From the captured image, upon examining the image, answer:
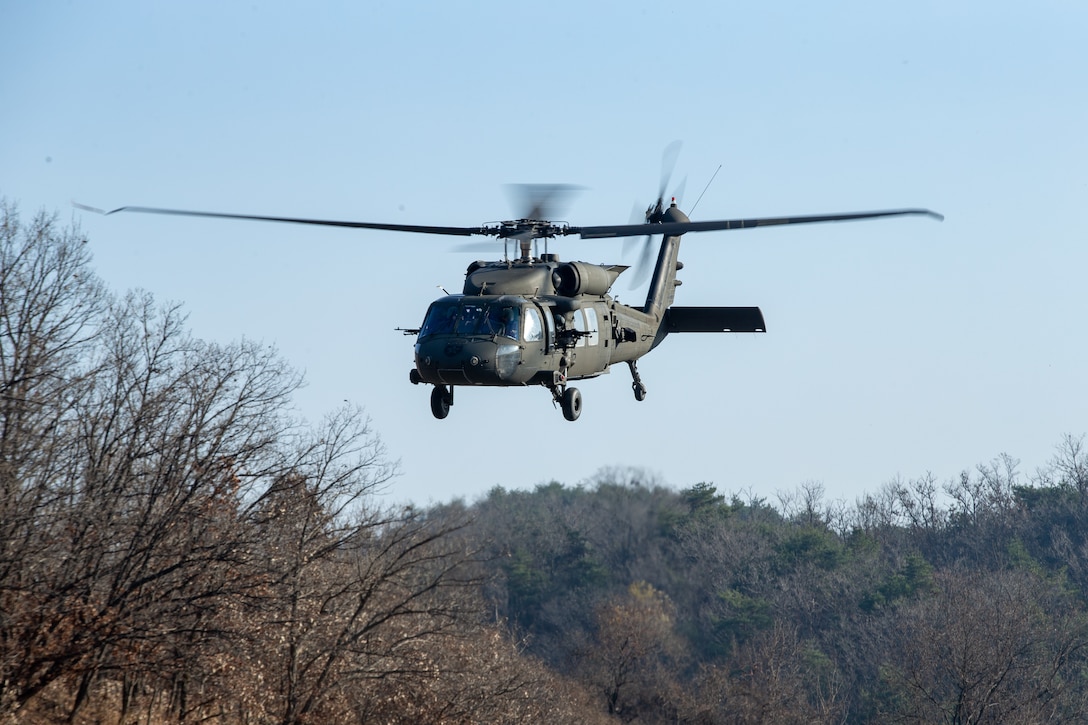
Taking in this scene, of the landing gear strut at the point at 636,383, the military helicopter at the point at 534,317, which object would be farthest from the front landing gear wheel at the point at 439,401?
the landing gear strut at the point at 636,383

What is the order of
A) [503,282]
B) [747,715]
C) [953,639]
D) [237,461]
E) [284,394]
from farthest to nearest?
[747,715]
[953,639]
[284,394]
[237,461]
[503,282]

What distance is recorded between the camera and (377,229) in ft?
71.3

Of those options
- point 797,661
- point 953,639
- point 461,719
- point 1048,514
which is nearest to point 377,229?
point 461,719

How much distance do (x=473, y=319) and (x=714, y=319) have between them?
5.72 metres

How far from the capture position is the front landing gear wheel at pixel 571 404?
21469mm

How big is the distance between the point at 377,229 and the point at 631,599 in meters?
59.6

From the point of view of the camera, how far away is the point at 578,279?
71.0ft

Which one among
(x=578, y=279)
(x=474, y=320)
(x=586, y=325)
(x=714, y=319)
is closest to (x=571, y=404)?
(x=586, y=325)

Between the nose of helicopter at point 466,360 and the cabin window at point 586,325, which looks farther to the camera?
the cabin window at point 586,325

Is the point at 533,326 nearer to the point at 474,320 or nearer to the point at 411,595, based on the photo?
the point at 474,320

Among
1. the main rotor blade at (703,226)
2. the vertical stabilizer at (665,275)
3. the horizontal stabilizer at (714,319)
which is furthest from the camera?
the vertical stabilizer at (665,275)

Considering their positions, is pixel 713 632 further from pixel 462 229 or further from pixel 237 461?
pixel 462 229

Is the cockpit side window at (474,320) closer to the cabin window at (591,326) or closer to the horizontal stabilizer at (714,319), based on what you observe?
the cabin window at (591,326)

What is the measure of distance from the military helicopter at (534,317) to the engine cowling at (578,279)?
0.02 meters
